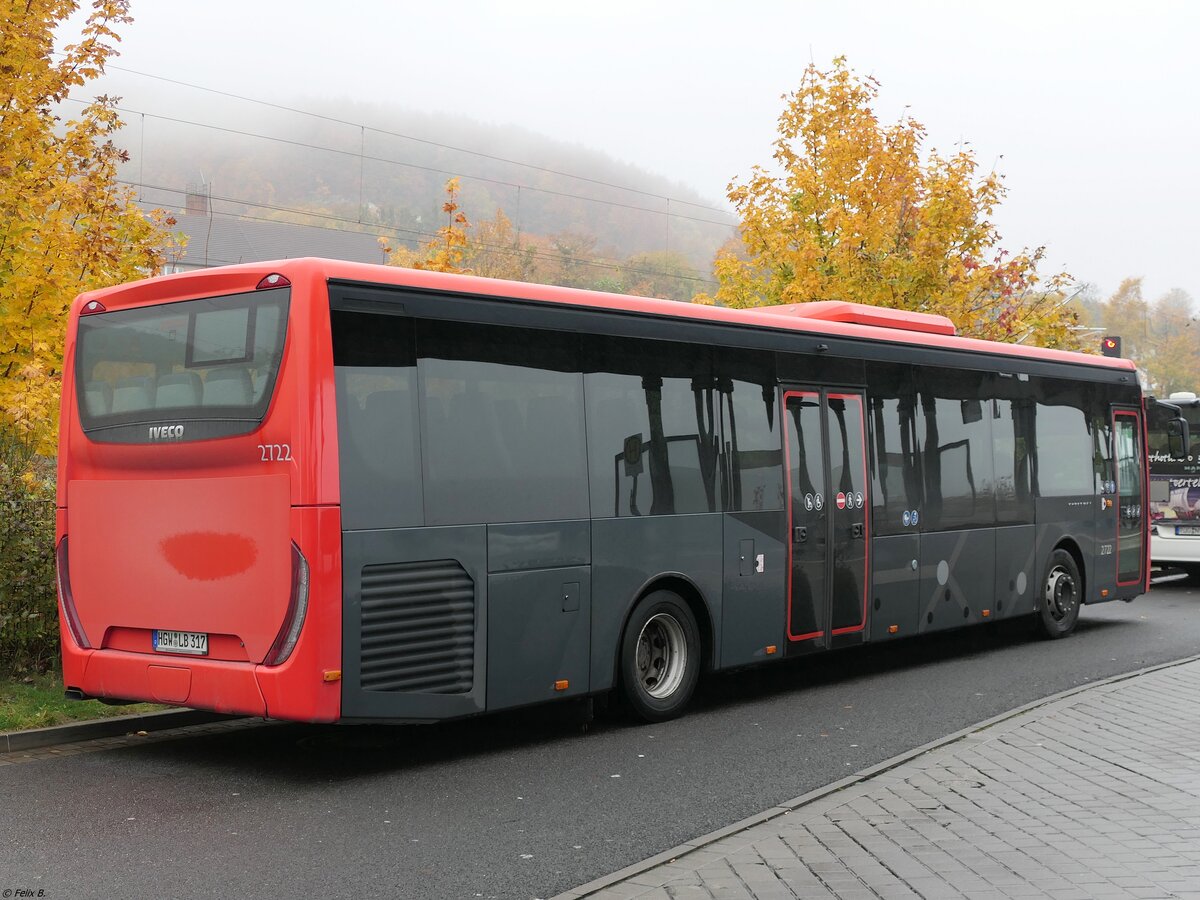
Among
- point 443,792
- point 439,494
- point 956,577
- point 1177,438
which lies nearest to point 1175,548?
point 1177,438

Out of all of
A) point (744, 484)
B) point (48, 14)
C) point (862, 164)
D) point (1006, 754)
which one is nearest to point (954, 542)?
point (744, 484)

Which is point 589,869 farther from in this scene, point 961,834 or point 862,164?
point 862,164

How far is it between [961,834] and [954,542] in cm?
713

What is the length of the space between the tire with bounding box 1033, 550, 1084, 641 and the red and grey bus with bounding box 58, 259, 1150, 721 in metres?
3.82

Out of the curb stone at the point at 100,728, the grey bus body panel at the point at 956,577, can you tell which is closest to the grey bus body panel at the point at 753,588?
the grey bus body panel at the point at 956,577

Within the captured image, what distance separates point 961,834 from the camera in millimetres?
6469

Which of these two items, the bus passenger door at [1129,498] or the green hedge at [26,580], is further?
the bus passenger door at [1129,498]

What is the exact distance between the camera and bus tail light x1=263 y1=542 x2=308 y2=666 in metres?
7.66

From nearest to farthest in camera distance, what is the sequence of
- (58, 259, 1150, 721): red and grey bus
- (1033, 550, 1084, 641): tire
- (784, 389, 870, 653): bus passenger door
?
1. (58, 259, 1150, 721): red and grey bus
2. (784, 389, 870, 653): bus passenger door
3. (1033, 550, 1084, 641): tire

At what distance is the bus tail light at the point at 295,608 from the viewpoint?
302 inches

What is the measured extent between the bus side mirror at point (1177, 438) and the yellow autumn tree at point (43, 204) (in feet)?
44.4

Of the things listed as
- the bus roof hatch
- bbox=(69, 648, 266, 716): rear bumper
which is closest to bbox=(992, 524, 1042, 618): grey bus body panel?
the bus roof hatch

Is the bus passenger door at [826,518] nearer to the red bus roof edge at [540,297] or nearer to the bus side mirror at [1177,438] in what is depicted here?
the red bus roof edge at [540,297]

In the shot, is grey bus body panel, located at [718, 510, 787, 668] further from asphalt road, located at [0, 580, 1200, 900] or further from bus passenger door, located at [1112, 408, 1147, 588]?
bus passenger door, located at [1112, 408, 1147, 588]
